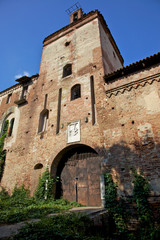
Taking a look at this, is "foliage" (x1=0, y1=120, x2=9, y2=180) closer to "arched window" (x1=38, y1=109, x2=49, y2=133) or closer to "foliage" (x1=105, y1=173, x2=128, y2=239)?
"arched window" (x1=38, y1=109, x2=49, y2=133)

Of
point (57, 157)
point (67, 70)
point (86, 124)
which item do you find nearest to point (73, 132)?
point (86, 124)

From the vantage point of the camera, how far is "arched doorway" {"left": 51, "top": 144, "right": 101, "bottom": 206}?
8086mm

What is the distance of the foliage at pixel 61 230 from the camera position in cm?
328

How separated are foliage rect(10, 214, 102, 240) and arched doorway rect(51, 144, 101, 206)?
3298 millimetres

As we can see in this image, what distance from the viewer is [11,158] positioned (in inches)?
454

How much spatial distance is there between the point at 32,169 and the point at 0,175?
10.7 ft

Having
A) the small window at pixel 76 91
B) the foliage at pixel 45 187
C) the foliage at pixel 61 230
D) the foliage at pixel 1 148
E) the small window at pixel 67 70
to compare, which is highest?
the small window at pixel 67 70

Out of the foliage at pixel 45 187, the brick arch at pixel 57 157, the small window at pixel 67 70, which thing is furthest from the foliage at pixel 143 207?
the small window at pixel 67 70

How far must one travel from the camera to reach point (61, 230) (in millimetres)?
3686

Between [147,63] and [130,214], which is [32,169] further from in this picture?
[147,63]

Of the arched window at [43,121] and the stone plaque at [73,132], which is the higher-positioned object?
the arched window at [43,121]

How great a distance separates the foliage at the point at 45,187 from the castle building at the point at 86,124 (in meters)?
0.37

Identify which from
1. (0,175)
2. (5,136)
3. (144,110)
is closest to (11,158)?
(0,175)

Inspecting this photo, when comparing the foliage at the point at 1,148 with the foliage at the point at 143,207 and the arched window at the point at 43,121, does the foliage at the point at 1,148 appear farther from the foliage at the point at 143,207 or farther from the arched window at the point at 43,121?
the foliage at the point at 143,207
